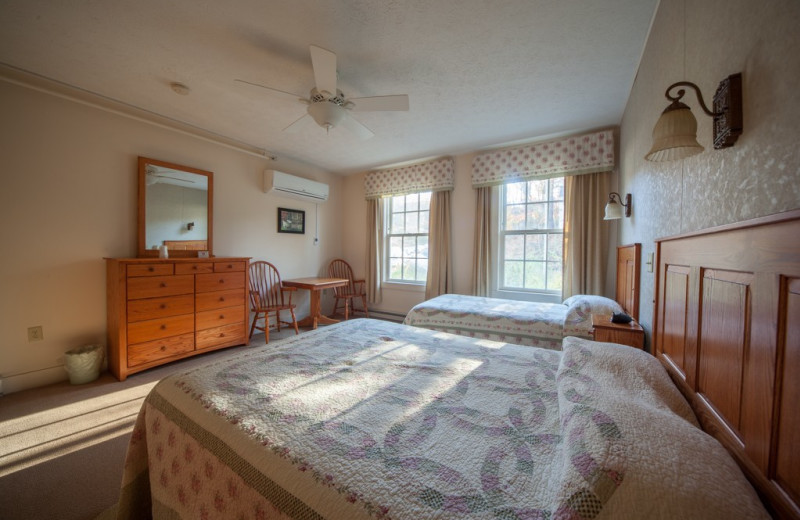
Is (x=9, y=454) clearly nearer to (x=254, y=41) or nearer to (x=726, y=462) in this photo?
(x=254, y=41)

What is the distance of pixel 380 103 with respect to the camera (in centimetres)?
214

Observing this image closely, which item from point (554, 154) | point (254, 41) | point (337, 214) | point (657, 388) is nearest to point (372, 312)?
point (337, 214)

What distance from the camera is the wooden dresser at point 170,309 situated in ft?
8.25

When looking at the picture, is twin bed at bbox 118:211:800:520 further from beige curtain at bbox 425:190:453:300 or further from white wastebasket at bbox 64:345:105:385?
beige curtain at bbox 425:190:453:300

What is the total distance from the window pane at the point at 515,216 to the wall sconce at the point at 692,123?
9.09ft

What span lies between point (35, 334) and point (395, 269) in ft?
12.9

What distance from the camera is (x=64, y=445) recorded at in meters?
1.71

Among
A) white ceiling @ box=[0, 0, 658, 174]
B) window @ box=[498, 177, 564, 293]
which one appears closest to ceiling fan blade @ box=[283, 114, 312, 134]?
white ceiling @ box=[0, 0, 658, 174]

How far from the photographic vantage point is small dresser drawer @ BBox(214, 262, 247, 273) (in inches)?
124

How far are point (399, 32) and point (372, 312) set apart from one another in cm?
401

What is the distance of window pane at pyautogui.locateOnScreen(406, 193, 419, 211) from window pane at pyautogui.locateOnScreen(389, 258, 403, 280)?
898mm

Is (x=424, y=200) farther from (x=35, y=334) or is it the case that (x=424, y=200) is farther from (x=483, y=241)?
(x=35, y=334)

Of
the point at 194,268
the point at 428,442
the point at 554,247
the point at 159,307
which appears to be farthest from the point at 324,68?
the point at 554,247

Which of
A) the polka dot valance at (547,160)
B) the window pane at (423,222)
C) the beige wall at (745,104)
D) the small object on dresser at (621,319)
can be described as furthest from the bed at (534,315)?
the window pane at (423,222)
